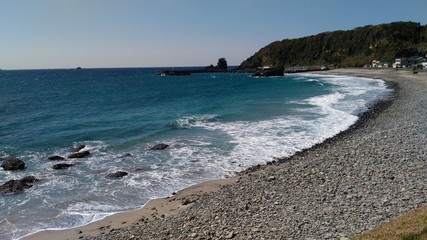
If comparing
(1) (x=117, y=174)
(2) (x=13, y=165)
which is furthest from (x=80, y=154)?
(1) (x=117, y=174)

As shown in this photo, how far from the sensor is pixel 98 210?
48.4 ft

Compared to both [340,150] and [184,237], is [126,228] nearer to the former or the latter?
[184,237]

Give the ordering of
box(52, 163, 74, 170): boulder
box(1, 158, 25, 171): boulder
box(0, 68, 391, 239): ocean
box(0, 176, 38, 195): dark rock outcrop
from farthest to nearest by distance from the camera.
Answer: box(1, 158, 25, 171): boulder < box(52, 163, 74, 170): boulder < box(0, 176, 38, 195): dark rock outcrop < box(0, 68, 391, 239): ocean

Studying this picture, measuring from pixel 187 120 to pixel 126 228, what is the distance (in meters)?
23.9

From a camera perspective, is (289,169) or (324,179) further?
(289,169)

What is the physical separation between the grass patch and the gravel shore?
1.03 m

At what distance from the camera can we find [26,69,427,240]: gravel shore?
10.5 m

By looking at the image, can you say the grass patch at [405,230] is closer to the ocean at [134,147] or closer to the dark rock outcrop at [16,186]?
the ocean at [134,147]

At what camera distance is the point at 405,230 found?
7.82 metres

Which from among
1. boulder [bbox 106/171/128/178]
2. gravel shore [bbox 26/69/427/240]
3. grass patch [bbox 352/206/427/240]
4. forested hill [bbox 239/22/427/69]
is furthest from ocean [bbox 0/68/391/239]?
forested hill [bbox 239/22/427/69]

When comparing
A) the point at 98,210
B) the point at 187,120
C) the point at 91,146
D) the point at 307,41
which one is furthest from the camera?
the point at 307,41

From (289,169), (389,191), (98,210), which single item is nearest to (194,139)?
(289,169)

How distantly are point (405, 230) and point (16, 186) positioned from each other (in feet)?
55.9

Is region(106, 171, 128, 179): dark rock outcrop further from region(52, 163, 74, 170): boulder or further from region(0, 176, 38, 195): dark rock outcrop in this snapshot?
region(0, 176, 38, 195): dark rock outcrop
